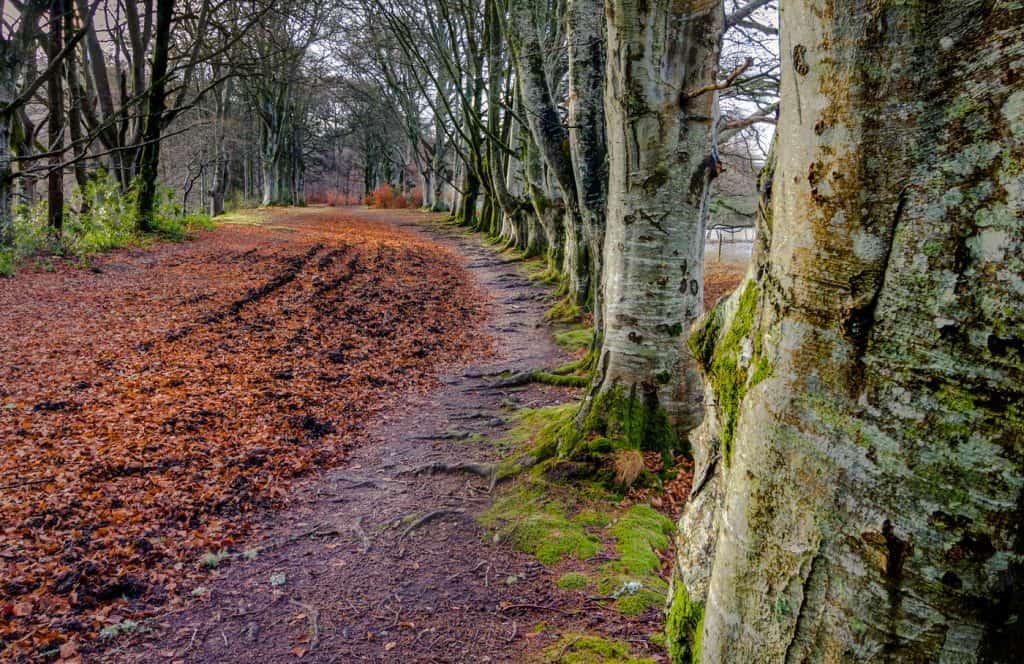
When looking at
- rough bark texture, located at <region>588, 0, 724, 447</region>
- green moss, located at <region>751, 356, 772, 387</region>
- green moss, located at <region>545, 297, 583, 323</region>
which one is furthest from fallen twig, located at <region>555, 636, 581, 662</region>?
green moss, located at <region>545, 297, 583, 323</region>

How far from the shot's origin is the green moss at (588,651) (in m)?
2.82

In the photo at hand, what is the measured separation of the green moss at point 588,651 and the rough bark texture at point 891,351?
5.06 feet

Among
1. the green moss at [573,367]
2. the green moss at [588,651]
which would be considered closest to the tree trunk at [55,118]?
the green moss at [573,367]

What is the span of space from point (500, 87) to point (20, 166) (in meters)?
13.4

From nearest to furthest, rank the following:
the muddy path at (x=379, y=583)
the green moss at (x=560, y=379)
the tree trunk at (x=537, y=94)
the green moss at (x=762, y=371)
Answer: the green moss at (x=762, y=371) → the muddy path at (x=379, y=583) → the green moss at (x=560, y=379) → the tree trunk at (x=537, y=94)

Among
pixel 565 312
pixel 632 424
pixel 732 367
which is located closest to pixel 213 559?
pixel 632 424

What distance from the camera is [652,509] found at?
424 cm

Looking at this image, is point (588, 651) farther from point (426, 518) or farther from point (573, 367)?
point (573, 367)

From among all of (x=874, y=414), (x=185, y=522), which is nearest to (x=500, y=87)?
(x=185, y=522)

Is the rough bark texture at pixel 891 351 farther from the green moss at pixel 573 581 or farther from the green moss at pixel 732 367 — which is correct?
the green moss at pixel 573 581

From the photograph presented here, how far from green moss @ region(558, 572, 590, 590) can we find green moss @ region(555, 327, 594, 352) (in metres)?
5.16

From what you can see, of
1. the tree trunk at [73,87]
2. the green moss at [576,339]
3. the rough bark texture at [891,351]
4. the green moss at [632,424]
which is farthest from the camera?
the tree trunk at [73,87]

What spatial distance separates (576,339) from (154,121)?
526 inches

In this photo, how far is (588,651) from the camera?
2893mm
